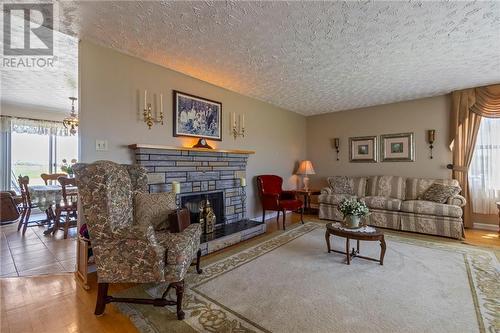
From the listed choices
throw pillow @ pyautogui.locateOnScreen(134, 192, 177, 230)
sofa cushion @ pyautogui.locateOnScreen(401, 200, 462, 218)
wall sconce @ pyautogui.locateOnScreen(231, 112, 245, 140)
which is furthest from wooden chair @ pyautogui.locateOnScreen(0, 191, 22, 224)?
sofa cushion @ pyautogui.locateOnScreen(401, 200, 462, 218)

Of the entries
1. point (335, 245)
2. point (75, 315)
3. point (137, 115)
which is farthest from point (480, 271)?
point (137, 115)

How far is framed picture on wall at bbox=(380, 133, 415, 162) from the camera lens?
4.81 meters

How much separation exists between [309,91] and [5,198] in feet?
20.9

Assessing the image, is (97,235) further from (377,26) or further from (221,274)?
(377,26)

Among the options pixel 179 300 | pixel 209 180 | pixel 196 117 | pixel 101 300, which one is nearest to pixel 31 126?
pixel 196 117

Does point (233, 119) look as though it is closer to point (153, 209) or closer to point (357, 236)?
point (153, 209)

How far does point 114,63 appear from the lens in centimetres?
275

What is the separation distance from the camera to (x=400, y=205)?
4.11 metres

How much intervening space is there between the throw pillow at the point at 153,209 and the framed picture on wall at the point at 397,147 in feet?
15.7

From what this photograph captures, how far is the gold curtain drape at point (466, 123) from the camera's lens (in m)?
3.97

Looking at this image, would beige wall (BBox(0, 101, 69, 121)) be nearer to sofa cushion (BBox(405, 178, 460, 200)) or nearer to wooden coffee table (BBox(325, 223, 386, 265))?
wooden coffee table (BBox(325, 223, 386, 265))

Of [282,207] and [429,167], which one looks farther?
[429,167]

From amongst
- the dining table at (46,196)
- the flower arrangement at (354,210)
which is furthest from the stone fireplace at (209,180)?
the dining table at (46,196)

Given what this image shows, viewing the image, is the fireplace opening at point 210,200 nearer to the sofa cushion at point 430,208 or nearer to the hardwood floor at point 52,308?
the hardwood floor at point 52,308
